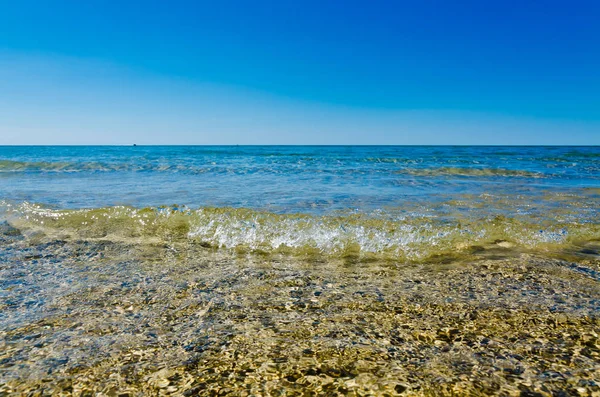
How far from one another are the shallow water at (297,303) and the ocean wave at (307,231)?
4cm

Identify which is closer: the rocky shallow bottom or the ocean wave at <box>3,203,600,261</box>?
the rocky shallow bottom

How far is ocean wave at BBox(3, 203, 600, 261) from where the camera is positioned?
555 cm

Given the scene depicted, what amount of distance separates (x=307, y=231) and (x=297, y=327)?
311 cm

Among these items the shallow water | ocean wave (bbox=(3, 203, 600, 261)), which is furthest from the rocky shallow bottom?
ocean wave (bbox=(3, 203, 600, 261))

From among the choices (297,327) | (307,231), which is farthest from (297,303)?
(307,231)

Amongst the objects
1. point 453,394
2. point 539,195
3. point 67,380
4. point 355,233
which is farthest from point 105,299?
point 539,195

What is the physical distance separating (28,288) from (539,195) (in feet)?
40.8

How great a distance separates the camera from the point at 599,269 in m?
4.45

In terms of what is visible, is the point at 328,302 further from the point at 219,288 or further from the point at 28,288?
the point at 28,288

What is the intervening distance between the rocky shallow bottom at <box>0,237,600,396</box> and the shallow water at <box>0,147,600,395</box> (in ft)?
0.05

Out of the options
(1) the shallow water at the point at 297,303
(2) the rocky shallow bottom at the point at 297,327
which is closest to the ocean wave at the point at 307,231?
(1) the shallow water at the point at 297,303

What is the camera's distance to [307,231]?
6082 millimetres

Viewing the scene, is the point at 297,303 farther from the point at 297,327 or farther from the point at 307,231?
the point at 307,231

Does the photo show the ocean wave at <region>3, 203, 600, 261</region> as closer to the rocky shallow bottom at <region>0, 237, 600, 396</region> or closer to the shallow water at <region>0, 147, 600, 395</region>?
the shallow water at <region>0, 147, 600, 395</region>
